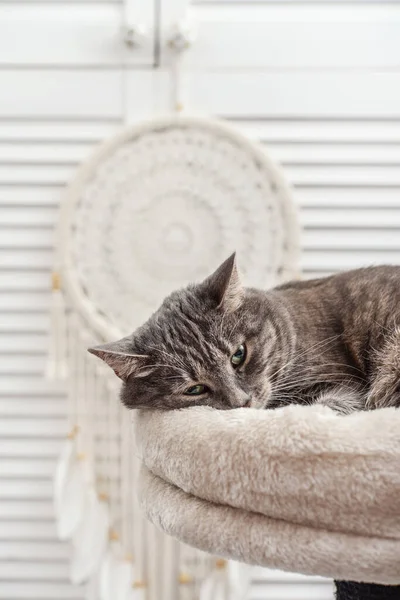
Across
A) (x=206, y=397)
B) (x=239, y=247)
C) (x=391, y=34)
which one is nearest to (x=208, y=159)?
(x=239, y=247)

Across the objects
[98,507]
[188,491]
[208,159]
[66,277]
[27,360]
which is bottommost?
[98,507]

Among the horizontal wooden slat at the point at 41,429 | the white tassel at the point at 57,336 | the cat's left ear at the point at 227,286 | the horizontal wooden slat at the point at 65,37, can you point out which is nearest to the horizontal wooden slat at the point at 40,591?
the horizontal wooden slat at the point at 41,429

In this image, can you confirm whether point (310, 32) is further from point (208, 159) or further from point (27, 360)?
point (27, 360)

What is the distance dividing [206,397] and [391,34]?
54.9 inches

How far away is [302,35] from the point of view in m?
1.80

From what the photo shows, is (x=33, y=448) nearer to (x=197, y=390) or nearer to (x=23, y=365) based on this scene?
(x=23, y=365)

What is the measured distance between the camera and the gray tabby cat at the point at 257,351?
93 centimetres

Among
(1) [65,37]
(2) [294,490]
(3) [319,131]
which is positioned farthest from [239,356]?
(1) [65,37]

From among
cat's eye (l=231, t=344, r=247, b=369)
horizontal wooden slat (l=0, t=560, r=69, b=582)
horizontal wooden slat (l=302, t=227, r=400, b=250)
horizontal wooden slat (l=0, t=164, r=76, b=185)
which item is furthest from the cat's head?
horizontal wooden slat (l=0, t=560, r=69, b=582)

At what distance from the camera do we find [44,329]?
188 centimetres

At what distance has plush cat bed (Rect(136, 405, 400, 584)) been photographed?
649 mm

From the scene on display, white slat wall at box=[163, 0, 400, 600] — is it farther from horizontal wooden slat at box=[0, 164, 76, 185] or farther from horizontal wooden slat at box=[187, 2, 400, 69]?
horizontal wooden slat at box=[0, 164, 76, 185]

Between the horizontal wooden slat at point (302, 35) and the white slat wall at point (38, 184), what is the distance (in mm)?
201

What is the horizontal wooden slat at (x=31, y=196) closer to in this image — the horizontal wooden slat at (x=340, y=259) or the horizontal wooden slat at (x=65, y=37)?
the horizontal wooden slat at (x=65, y=37)
